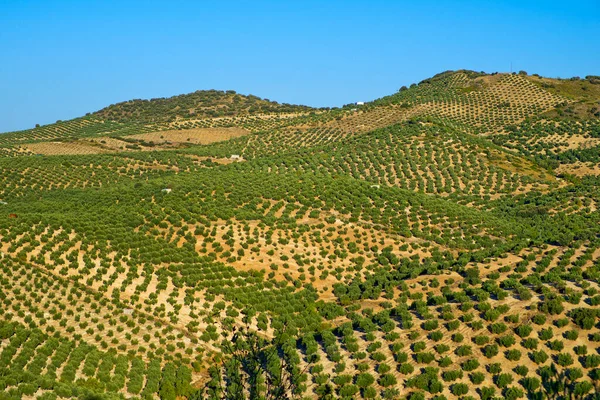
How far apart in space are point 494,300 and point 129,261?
23.8 m

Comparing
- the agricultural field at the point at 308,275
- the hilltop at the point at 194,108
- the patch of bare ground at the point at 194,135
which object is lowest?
the agricultural field at the point at 308,275

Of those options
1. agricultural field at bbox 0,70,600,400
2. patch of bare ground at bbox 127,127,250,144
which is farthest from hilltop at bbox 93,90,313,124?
agricultural field at bbox 0,70,600,400

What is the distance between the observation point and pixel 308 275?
41.9 metres

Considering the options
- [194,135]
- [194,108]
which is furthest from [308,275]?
[194,108]

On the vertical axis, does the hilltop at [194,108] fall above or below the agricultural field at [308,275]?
above

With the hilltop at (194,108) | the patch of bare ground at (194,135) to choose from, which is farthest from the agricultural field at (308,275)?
the hilltop at (194,108)

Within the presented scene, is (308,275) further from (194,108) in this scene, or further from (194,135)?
(194,108)

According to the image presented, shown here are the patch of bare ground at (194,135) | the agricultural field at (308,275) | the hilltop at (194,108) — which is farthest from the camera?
the hilltop at (194,108)

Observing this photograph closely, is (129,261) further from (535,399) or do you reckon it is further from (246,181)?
(535,399)

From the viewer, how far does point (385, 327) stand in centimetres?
2947

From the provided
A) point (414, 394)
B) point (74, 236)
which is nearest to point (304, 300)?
point (414, 394)

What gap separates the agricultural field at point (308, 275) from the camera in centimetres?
2531

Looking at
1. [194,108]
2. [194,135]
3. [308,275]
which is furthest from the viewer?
[194,108]

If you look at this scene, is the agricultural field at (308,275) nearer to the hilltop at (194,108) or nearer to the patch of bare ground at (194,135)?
the patch of bare ground at (194,135)
